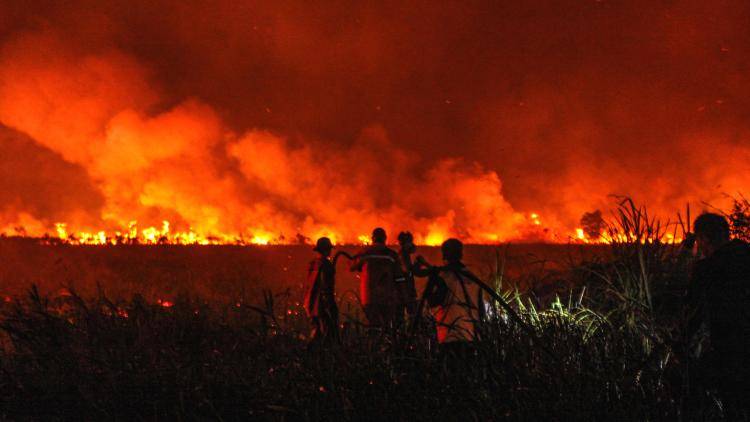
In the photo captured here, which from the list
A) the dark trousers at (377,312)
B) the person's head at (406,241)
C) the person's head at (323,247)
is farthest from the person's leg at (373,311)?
the person's head at (406,241)

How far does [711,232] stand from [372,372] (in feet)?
8.59

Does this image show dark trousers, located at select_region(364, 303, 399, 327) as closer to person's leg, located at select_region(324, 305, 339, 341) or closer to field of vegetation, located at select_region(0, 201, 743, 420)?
person's leg, located at select_region(324, 305, 339, 341)

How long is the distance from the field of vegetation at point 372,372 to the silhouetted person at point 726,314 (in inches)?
6.7

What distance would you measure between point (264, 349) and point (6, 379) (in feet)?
8.15

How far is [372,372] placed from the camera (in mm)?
5184

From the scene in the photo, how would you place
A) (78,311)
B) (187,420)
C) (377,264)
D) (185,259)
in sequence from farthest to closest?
(185,259) → (377,264) → (78,311) → (187,420)

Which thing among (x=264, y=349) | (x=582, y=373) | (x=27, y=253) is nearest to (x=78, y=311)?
(x=264, y=349)

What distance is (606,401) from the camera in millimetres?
4477

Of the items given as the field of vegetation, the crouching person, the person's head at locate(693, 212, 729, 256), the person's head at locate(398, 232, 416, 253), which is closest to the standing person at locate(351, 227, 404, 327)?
the person's head at locate(398, 232, 416, 253)

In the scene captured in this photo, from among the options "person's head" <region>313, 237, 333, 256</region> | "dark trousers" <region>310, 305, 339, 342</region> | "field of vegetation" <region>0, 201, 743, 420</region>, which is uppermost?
"person's head" <region>313, 237, 333, 256</region>

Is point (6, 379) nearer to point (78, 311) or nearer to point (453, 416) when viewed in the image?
point (78, 311)

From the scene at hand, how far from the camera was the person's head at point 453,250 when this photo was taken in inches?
236

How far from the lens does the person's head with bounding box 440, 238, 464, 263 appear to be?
598cm

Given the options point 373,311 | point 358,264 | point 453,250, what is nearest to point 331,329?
point 453,250
